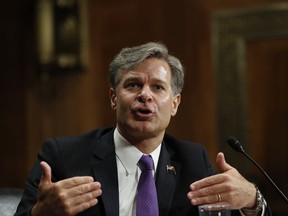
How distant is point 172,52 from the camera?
4.16 metres

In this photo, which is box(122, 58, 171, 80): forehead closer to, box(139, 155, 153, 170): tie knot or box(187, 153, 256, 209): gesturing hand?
box(139, 155, 153, 170): tie knot

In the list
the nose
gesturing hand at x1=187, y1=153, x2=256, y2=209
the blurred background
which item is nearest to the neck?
the nose

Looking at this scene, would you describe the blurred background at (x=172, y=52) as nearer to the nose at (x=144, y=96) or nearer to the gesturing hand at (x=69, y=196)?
the nose at (x=144, y=96)

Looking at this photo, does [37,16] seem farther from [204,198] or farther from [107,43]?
[204,198]

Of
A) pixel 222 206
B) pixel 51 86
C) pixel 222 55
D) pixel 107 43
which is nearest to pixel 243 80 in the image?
pixel 222 55

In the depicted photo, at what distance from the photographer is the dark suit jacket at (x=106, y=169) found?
72.7 inches

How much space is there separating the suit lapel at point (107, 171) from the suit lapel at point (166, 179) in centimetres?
16

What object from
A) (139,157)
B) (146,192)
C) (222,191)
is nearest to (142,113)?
(139,157)

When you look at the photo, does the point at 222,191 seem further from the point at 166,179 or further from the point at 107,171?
the point at 107,171

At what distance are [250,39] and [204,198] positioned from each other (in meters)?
2.61

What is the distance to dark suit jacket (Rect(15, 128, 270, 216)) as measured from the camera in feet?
6.06

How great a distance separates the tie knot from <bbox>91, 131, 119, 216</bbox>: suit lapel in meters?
0.10

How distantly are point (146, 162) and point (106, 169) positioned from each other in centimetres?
15

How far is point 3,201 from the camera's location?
6.35ft
